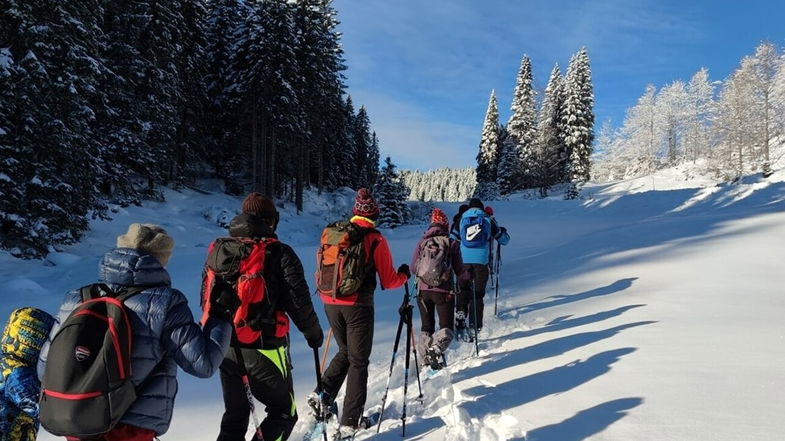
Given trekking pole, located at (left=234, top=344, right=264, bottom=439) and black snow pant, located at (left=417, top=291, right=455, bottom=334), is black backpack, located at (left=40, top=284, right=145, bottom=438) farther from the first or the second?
black snow pant, located at (left=417, top=291, right=455, bottom=334)

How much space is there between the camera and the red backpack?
2.99m

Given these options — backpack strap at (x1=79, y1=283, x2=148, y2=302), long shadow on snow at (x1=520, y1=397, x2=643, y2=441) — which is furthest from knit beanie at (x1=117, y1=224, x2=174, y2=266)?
long shadow on snow at (x1=520, y1=397, x2=643, y2=441)

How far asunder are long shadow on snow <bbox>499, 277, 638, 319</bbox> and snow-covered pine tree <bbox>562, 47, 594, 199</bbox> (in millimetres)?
35951

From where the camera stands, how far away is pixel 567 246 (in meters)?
15.4

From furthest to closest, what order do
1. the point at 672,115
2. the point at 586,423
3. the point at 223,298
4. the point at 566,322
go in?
the point at 672,115 < the point at 566,322 < the point at 586,423 < the point at 223,298

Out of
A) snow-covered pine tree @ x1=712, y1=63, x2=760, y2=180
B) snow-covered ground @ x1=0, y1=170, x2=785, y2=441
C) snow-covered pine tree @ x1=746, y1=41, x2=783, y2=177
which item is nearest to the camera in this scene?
snow-covered ground @ x1=0, y1=170, x2=785, y2=441

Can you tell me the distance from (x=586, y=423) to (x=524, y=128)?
155ft

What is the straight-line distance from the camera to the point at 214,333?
2.25 m

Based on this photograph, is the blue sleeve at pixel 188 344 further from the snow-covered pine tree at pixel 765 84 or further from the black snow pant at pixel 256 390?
the snow-covered pine tree at pixel 765 84

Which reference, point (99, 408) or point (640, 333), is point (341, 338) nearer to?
point (99, 408)

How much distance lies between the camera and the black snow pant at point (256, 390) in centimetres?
306

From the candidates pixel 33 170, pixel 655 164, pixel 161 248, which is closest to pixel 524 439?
pixel 161 248

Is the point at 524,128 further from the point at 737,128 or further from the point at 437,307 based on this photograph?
the point at 437,307

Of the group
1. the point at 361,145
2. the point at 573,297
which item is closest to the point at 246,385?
the point at 573,297
